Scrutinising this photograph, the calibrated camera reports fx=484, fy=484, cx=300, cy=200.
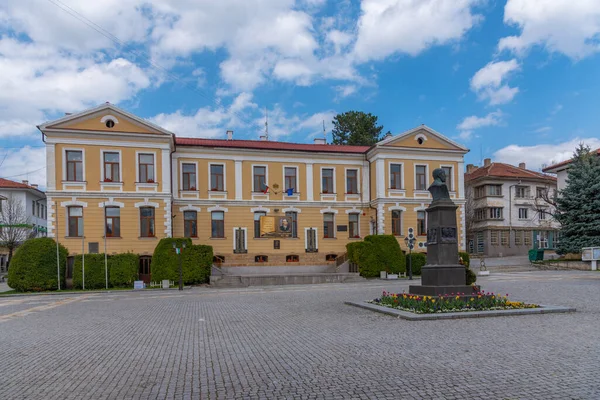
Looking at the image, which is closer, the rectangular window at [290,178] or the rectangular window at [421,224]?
the rectangular window at [290,178]

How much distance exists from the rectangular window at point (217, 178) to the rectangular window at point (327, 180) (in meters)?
7.70

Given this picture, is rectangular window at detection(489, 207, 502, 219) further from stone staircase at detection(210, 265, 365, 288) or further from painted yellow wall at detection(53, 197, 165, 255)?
painted yellow wall at detection(53, 197, 165, 255)

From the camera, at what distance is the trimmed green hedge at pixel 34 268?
27.5 metres

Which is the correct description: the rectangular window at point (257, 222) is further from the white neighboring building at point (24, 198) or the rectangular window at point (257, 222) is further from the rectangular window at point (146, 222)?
the white neighboring building at point (24, 198)

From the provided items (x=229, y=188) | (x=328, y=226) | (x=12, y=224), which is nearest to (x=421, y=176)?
(x=328, y=226)

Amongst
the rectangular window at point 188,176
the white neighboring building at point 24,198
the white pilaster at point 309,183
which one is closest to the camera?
the rectangular window at point 188,176

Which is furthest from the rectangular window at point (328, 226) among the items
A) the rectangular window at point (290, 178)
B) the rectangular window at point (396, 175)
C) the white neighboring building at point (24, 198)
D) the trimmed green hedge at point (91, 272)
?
the white neighboring building at point (24, 198)

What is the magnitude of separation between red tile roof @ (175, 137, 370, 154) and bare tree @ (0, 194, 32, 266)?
854 inches

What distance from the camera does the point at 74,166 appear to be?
31.1m

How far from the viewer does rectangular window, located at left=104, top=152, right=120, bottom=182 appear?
1247 inches

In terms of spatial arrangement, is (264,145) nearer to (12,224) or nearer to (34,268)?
(34,268)

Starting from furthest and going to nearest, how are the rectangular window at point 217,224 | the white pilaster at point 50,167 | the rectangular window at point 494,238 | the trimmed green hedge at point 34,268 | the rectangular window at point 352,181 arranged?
the rectangular window at point 494,238, the rectangular window at point 352,181, the rectangular window at point 217,224, the white pilaster at point 50,167, the trimmed green hedge at point 34,268

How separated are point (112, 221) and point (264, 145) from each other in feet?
42.0

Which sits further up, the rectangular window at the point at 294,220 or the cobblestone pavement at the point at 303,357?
the rectangular window at the point at 294,220
